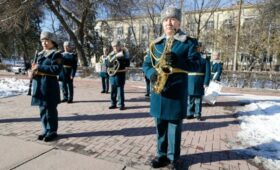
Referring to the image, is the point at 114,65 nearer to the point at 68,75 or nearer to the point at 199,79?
the point at 68,75

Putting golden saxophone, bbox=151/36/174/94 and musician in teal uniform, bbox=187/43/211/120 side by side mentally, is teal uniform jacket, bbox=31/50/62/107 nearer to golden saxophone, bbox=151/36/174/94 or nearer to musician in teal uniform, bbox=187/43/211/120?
golden saxophone, bbox=151/36/174/94

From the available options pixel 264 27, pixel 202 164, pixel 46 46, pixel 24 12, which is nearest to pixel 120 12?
pixel 24 12

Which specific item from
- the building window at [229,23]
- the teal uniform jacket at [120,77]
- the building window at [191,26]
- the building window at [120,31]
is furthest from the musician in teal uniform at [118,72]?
the building window at [120,31]

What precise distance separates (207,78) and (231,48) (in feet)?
85.1

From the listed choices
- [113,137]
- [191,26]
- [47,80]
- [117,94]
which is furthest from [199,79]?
[191,26]

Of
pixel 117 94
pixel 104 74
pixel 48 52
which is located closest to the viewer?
pixel 48 52

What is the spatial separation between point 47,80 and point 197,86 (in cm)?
358

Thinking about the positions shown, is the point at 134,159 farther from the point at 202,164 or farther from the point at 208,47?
the point at 208,47

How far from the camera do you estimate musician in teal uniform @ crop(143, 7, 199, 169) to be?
355cm

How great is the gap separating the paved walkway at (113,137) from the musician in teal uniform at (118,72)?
0.40 metres

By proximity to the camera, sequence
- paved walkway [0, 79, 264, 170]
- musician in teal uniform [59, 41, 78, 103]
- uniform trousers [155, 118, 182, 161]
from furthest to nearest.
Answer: musician in teal uniform [59, 41, 78, 103]
paved walkway [0, 79, 264, 170]
uniform trousers [155, 118, 182, 161]

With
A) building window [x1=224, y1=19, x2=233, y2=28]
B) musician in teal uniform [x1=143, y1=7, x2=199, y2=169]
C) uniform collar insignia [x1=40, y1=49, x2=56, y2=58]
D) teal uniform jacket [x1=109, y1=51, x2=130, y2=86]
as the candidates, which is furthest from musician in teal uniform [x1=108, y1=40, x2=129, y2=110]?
building window [x1=224, y1=19, x2=233, y2=28]

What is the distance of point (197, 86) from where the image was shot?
6.60 meters

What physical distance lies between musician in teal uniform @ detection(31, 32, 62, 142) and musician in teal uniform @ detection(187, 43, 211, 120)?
10.9ft
